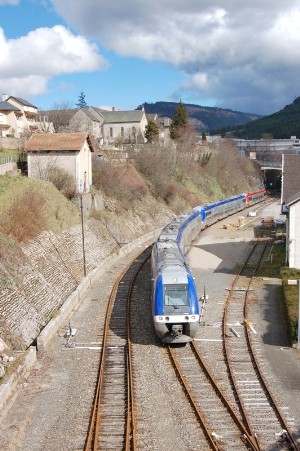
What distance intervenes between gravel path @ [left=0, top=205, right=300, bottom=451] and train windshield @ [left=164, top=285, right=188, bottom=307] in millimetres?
1772

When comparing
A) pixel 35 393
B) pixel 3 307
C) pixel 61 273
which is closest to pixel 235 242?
pixel 61 273

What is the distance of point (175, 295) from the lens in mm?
18703

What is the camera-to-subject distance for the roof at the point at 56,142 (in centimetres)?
3866

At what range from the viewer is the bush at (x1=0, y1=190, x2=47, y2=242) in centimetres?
2584

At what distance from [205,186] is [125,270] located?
147ft

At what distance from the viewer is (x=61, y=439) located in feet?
40.9

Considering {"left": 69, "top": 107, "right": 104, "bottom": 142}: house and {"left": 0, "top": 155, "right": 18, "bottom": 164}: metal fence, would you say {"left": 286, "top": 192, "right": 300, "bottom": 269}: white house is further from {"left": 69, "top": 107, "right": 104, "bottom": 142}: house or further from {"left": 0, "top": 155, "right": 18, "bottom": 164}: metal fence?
{"left": 69, "top": 107, "right": 104, "bottom": 142}: house

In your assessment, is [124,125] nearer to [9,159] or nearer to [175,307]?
[9,159]

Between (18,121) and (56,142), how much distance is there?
3376cm

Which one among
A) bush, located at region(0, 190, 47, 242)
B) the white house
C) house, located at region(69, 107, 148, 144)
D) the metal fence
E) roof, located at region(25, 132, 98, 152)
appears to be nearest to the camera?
bush, located at region(0, 190, 47, 242)

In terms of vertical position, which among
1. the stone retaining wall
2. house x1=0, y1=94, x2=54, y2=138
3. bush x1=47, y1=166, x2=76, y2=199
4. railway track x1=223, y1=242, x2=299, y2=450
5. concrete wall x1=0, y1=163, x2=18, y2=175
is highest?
house x1=0, y1=94, x2=54, y2=138

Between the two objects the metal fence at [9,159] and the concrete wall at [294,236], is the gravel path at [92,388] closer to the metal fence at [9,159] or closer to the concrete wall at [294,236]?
the concrete wall at [294,236]

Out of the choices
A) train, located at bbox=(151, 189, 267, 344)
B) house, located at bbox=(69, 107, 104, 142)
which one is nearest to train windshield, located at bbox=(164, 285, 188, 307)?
train, located at bbox=(151, 189, 267, 344)

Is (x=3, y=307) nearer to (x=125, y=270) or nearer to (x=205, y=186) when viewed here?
(x=125, y=270)
